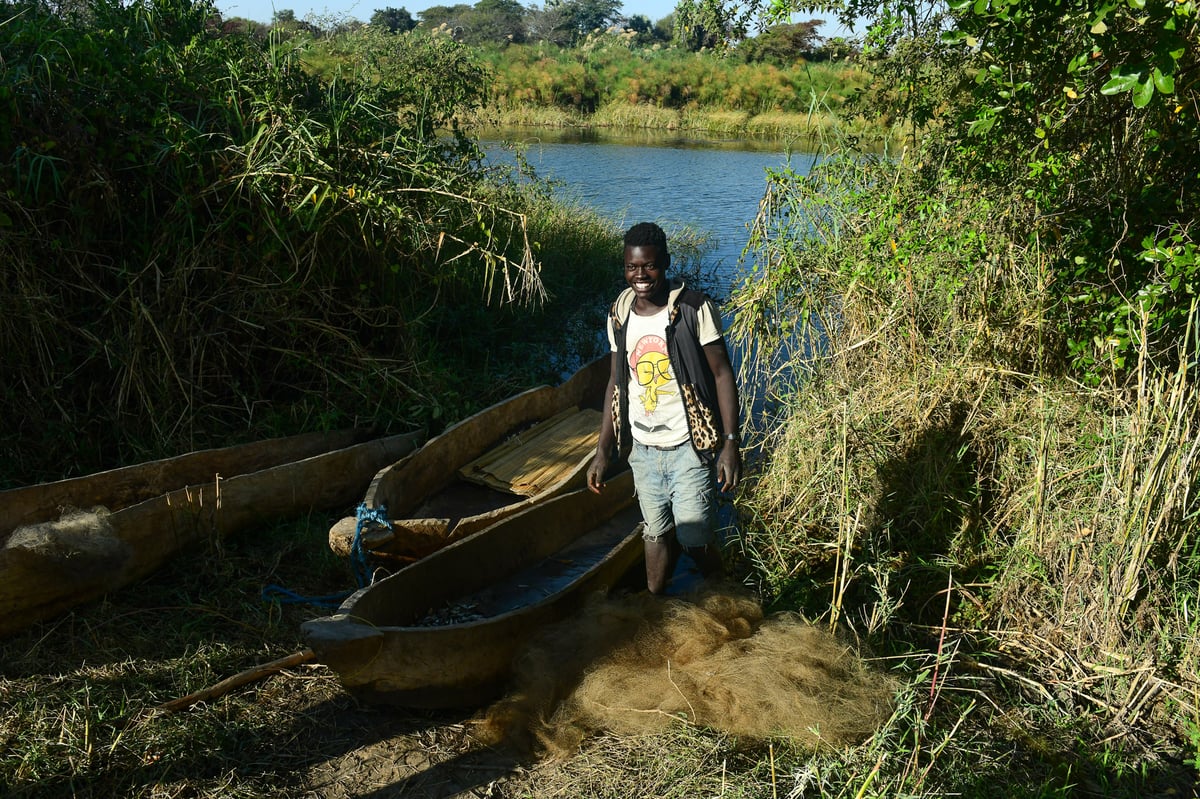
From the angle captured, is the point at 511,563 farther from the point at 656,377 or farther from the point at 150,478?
the point at 150,478

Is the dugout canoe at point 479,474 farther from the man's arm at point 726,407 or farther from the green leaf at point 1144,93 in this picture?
the green leaf at point 1144,93

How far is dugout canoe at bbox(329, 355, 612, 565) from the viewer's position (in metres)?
4.50

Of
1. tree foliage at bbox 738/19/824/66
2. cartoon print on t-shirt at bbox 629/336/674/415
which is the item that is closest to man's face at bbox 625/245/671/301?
cartoon print on t-shirt at bbox 629/336/674/415

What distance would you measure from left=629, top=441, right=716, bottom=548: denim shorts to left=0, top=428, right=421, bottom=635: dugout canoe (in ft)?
6.99

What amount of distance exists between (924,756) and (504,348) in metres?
5.36

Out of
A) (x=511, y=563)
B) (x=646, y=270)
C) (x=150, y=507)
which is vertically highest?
(x=646, y=270)

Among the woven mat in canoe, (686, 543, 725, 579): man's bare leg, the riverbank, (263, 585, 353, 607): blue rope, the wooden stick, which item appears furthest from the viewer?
the riverbank

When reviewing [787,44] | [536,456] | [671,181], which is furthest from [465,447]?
[787,44]

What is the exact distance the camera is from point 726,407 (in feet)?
12.3

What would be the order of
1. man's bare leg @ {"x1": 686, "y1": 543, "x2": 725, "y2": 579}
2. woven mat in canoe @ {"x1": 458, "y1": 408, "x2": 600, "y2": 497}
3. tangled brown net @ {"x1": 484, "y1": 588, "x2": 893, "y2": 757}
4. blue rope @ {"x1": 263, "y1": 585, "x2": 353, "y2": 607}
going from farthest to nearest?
woven mat in canoe @ {"x1": 458, "y1": 408, "x2": 600, "y2": 497}, blue rope @ {"x1": 263, "y1": 585, "x2": 353, "y2": 607}, man's bare leg @ {"x1": 686, "y1": 543, "x2": 725, "y2": 579}, tangled brown net @ {"x1": 484, "y1": 588, "x2": 893, "y2": 757}

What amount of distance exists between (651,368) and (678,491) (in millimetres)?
551

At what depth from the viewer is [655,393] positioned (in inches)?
148

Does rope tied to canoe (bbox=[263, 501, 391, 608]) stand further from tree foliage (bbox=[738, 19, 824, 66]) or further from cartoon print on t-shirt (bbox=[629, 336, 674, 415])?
tree foliage (bbox=[738, 19, 824, 66])

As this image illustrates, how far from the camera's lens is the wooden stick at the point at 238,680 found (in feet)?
11.8
